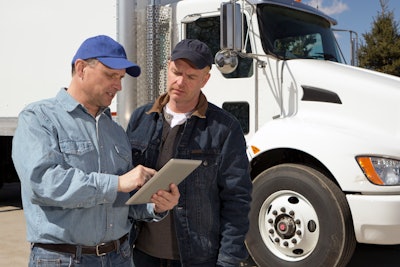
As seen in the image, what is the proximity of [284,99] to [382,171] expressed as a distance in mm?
1194

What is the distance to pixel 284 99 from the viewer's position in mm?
4676

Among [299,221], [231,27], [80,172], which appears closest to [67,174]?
[80,172]

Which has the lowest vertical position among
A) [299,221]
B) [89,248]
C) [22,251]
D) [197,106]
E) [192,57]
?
[22,251]

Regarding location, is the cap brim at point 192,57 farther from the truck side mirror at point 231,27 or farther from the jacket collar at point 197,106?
the truck side mirror at point 231,27

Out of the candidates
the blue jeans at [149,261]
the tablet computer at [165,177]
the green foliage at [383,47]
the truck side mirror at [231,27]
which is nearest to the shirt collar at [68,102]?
the tablet computer at [165,177]

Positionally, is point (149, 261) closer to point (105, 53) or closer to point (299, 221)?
point (105, 53)

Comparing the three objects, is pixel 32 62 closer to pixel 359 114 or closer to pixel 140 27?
pixel 140 27

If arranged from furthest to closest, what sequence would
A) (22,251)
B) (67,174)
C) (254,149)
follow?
(22,251)
(254,149)
(67,174)

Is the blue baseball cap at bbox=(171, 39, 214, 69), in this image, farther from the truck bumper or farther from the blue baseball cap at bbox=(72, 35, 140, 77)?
the truck bumper

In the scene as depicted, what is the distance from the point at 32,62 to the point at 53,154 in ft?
14.5

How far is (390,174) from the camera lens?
3.86m

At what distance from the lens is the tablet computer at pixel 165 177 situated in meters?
1.74

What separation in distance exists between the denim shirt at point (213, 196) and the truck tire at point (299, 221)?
1.97m

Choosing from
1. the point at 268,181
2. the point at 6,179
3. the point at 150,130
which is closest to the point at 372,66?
the point at 6,179
